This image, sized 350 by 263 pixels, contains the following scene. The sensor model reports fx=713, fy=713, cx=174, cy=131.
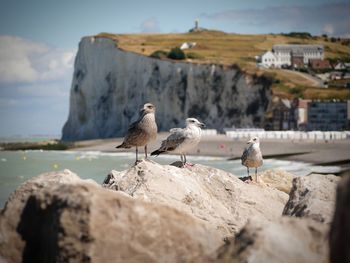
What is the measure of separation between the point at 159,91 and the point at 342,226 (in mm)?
87615

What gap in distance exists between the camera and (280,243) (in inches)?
190

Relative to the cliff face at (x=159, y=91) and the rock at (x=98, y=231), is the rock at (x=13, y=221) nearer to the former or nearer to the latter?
the rock at (x=98, y=231)

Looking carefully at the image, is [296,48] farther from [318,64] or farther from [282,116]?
[282,116]

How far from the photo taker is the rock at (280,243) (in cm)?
475

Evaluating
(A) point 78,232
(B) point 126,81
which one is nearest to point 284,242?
(A) point 78,232

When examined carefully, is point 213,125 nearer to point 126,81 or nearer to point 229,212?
point 126,81

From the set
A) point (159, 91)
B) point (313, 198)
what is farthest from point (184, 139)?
point (159, 91)

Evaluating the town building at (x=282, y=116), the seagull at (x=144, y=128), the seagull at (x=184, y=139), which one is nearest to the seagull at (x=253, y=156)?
the seagull at (x=184, y=139)

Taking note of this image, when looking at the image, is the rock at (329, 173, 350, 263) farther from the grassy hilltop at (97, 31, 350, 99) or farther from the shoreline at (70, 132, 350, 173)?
the grassy hilltop at (97, 31, 350, 99)

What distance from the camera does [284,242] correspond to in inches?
190

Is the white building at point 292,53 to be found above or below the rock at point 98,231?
above

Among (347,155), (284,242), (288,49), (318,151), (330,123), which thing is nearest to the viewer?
(284,242)

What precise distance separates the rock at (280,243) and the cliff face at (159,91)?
82482 millimetres

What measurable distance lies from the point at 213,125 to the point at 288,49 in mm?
48365
